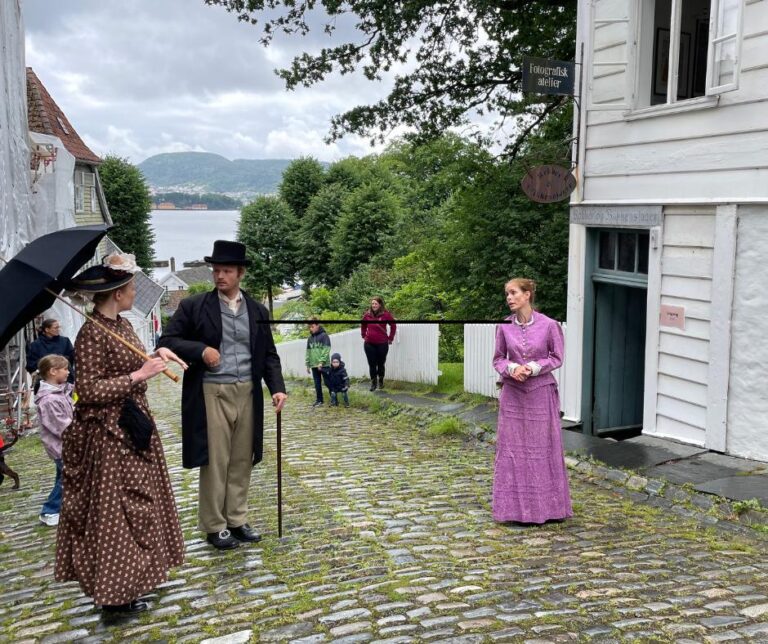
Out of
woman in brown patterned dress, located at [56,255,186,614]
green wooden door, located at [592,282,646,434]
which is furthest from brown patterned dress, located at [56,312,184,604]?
green wooden door, located at [592,282,646,434]

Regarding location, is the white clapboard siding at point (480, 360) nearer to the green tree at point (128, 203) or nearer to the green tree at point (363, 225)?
the green tree at point (363, 225)

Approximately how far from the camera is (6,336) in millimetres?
4277

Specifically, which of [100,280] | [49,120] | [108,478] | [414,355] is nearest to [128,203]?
[49,120]

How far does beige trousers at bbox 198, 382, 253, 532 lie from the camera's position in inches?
221

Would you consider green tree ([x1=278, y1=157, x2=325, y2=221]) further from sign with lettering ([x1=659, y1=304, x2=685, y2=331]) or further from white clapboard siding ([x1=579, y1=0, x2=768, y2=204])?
sign with lettering ([x1=659, y1=304, x2=685, y2=331])

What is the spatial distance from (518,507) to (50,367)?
4242 millimetres

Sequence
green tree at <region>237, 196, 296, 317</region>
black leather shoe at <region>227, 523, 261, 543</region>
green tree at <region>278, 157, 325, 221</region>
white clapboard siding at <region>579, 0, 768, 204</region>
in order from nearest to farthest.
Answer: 1. black leather shoe at <region>227, 523, 261, 543</region>
2. white clapboard siding at <region>579, 0, 768, 204</region>
3. green tree at <region>237, 196, 296, 317</region>
4. green tree at <region>278, 157, 325, 221</region>

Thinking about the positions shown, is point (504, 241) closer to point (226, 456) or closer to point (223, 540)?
point (226, 456)

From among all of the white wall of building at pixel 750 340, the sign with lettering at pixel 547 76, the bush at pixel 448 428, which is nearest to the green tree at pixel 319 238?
the bush at pixel 448 428

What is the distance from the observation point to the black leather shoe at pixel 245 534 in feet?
19.4

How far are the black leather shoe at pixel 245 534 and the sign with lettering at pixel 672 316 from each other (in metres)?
5.32

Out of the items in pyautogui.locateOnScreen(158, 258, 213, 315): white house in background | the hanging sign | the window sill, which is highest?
the window sill

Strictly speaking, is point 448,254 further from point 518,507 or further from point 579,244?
point 518,507

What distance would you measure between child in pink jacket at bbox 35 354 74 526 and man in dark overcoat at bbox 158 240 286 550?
1934mm
